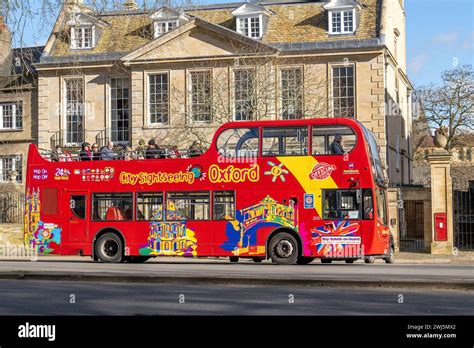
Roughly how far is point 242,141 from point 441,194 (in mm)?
11080

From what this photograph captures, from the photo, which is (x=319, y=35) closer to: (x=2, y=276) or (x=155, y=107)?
(x=155, y=107)

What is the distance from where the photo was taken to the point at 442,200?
1221 inches

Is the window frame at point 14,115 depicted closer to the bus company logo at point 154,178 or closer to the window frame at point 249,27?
the window frame at point 249,27

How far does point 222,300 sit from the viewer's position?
12.9m

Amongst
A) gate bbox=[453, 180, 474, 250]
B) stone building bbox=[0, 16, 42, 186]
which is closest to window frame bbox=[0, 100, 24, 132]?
stone building bbox=[0, 16, 42, 186]

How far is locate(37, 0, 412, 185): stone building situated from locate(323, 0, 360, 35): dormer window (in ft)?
0.18

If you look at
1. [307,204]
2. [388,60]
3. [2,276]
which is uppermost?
[388,60]

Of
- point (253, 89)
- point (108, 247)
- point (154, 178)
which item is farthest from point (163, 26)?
point (108, 247)

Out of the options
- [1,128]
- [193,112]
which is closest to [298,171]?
[193,112]

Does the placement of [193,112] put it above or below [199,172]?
above

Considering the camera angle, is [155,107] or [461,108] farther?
[461,108]

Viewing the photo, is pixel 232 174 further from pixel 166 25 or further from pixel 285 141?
pixel 166 25
